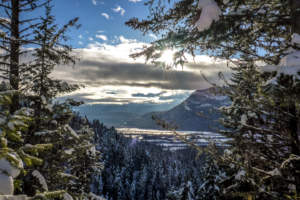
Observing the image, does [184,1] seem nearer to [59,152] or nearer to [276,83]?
[276,83]

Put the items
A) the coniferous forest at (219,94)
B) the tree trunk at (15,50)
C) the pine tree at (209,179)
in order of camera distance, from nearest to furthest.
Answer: the coniferous forest at (219,94) < the tree trunk at (15,50) < the pine tree at (209,179)

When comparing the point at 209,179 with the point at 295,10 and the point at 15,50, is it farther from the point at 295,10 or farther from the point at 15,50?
the point at 15,50

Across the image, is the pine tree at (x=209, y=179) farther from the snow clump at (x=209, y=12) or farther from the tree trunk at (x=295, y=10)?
the snow clump at (x=209, y=12)

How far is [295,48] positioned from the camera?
13.4 ft

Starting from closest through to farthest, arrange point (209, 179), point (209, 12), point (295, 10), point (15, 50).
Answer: point (209, 12) < point (295, 10) < point (15, 50) < point (209, 179)

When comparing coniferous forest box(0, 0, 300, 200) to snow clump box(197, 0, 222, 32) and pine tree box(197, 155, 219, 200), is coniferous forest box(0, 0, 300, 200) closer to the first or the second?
snow clump box(197, 0, 222, 32)

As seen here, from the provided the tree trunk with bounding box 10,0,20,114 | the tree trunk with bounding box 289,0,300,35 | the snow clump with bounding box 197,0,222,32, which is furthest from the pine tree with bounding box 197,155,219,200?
the tree trunk with bounding box 10,0,20,114

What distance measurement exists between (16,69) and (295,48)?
32.6ft

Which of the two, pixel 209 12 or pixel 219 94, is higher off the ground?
pixel 209 12

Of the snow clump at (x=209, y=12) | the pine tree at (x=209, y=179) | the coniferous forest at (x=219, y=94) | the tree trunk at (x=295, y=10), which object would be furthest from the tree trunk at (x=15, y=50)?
the pine tree at (x=209, y=179)

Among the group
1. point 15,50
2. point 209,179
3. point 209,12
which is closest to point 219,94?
point 209,12

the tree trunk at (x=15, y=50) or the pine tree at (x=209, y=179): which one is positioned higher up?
the tree trunk at (x=15, y=50)

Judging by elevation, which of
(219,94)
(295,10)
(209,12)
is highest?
(295,10)

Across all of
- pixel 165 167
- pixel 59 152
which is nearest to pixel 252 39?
pixel 59 152
